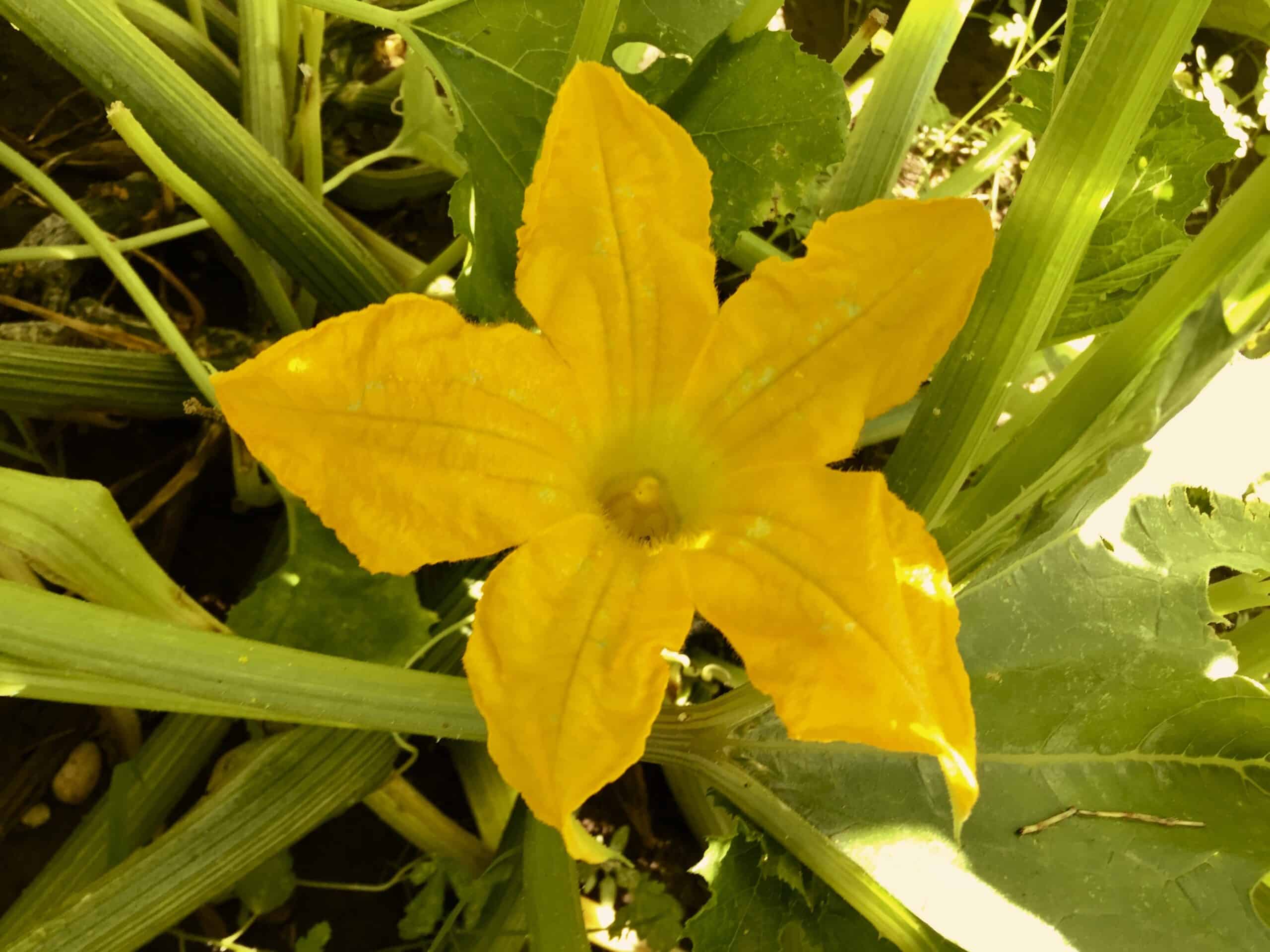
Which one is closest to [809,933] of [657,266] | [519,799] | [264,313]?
[519,799]

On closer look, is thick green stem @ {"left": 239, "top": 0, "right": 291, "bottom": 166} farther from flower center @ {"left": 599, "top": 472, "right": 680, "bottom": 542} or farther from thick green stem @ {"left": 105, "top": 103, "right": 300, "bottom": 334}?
flower center @ {"left": 599, "top": 472, "right": 680, "bottom": 542}

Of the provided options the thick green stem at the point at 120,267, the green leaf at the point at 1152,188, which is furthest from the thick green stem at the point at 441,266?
the green leaf at the point at 1152,188

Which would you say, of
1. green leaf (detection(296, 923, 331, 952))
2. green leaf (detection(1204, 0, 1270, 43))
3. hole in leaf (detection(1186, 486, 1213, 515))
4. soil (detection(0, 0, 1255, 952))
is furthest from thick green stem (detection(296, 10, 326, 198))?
green leaf (detection(1204, 0, 1270, 43))

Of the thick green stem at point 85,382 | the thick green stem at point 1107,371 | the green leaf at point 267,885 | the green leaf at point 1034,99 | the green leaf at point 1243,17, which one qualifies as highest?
the green leaf at point 1243,17

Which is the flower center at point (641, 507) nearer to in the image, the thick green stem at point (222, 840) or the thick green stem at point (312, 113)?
the thick green stem at point (222, 840)

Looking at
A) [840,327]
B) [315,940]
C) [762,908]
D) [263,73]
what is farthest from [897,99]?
[315,940]

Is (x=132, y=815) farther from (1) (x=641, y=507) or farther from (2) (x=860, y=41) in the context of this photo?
(2) (x=860, y=41)
